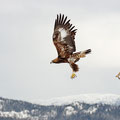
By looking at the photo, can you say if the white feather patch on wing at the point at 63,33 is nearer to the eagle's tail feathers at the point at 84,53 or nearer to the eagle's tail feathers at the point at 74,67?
the eagle's tail feathers at the point at 84,53

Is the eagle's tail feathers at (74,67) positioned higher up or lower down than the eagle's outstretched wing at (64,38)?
lower down

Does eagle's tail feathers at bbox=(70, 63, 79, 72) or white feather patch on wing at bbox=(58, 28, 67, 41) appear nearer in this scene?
eagle's tail feathers at bbox=(70, 63, 79, 72)

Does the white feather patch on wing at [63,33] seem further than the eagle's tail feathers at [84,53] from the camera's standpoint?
Yes

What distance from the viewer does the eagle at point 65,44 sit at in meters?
13.3

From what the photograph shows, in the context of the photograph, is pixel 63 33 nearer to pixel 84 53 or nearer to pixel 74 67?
pixel 84 53

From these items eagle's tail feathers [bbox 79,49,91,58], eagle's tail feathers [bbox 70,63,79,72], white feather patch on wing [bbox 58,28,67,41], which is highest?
white feather patch on wing [bbox 58,28,67,41]

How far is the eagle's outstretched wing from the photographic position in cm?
1371

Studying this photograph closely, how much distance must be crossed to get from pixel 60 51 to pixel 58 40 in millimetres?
477

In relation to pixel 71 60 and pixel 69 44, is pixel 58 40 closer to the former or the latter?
pixel 69 44

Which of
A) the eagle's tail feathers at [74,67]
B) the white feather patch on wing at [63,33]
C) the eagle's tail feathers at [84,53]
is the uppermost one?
the white feather patch on wing at [63,33]

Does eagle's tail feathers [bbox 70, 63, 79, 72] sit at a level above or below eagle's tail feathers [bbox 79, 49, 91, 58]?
below

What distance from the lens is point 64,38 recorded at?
560 inches

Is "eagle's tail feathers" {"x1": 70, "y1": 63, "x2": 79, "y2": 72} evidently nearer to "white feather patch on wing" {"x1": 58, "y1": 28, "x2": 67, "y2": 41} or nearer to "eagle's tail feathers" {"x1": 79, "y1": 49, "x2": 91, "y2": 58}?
"eagle's tail feathers" {"x1": 79, "y1": 49, "x2": 91, "y2": 58}

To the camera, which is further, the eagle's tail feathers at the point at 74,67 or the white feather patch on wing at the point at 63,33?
the white feather patch on wing at the point at 63,33
